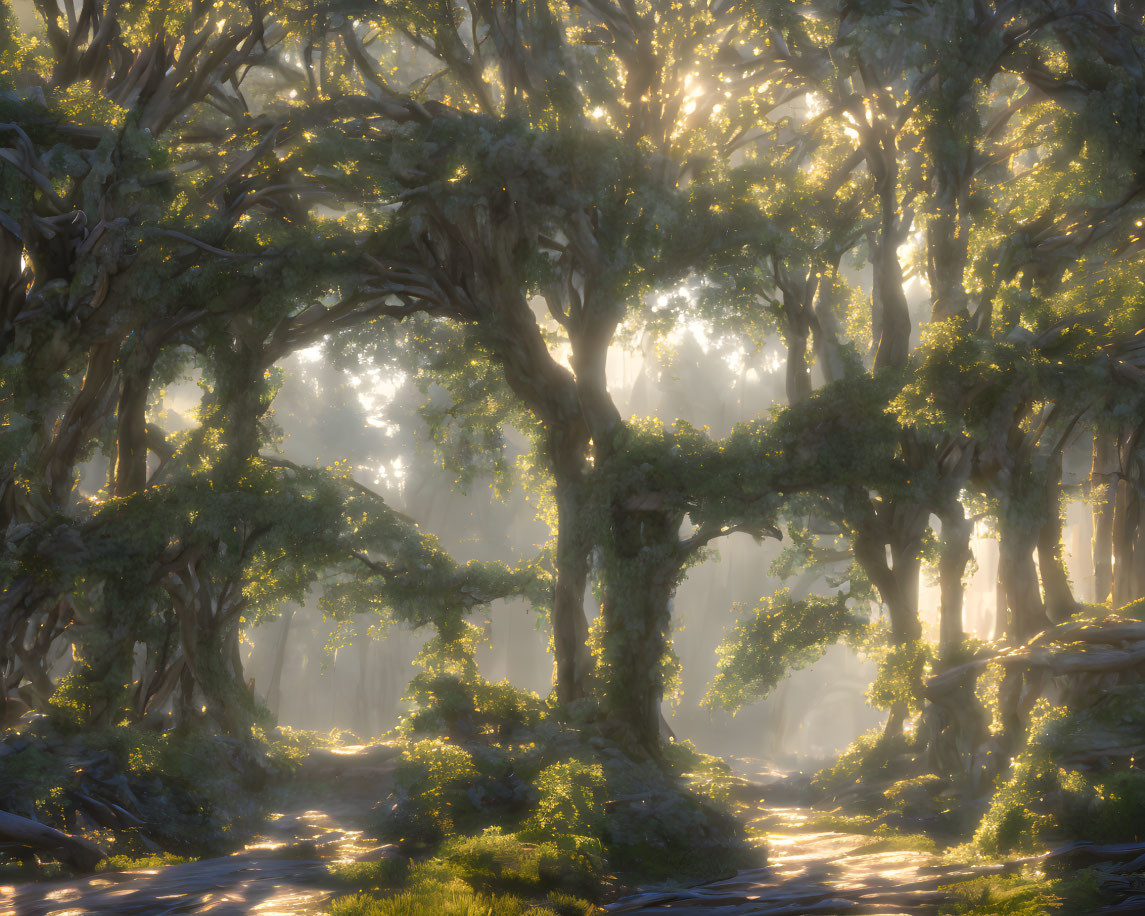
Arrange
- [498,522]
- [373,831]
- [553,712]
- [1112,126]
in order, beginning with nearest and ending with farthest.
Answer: [373,831] < [1112,126] < [553,712] < [498,522]

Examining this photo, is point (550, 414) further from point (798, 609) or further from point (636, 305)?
point (798, 609)

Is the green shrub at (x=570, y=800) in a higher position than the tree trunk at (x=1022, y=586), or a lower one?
lower

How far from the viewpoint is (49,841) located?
753 cm

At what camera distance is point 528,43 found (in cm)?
1631

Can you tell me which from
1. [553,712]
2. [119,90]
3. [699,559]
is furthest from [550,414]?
[119,90]

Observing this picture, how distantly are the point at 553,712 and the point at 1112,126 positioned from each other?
13871 mm

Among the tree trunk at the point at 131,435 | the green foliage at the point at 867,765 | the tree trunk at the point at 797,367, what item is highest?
the tree trunk at the point at 797,367

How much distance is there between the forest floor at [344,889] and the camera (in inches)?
217

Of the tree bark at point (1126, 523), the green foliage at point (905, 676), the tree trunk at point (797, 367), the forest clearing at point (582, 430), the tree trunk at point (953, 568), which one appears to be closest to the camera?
the forest clearing at point (582, 430)

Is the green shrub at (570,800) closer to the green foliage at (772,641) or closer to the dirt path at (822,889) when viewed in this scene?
the dirt path at (822,889)

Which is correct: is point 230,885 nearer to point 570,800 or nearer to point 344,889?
point 344,889

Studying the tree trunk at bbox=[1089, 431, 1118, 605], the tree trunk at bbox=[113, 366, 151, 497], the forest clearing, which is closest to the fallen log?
the forest clearing

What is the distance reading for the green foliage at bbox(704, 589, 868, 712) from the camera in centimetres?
1777

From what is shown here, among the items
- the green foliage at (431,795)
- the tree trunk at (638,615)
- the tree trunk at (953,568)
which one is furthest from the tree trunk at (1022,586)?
the green foliage at (431,795)
